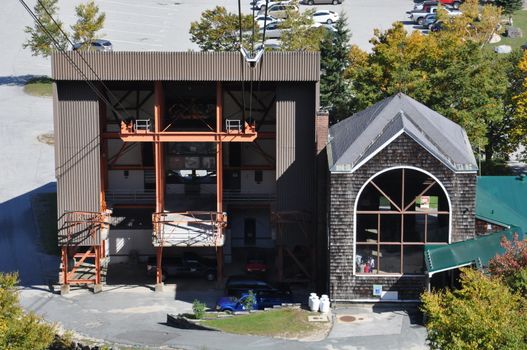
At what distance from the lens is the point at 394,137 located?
4362 centimetres

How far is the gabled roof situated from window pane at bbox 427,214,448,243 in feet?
8.79

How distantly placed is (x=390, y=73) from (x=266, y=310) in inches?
889

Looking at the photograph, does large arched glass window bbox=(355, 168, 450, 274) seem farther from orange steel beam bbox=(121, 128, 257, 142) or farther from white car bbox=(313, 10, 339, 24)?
white car bbox=(313, 10, 339, 24)

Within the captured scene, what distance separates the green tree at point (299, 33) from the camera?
73812mm

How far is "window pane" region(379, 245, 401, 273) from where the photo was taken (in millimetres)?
44938

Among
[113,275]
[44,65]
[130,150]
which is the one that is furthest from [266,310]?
[44,65]

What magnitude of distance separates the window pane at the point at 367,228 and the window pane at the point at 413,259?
169cm

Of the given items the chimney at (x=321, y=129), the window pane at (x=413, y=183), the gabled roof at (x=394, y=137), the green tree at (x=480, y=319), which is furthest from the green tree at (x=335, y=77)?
the green tree at (x=480, y=319)

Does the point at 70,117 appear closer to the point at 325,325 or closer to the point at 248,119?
the point at 248,119

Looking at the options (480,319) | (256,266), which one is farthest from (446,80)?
(480,319)

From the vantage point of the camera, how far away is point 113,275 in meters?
54.4

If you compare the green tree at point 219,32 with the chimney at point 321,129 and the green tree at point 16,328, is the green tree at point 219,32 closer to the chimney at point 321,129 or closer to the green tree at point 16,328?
the chimney at point 321,129

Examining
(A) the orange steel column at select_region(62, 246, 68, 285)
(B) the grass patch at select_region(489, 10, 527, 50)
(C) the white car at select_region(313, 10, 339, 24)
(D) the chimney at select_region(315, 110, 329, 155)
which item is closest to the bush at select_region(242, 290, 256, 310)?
(D) the chimney at select_region(315, 110, 329, 155)

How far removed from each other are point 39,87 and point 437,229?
52.4m
